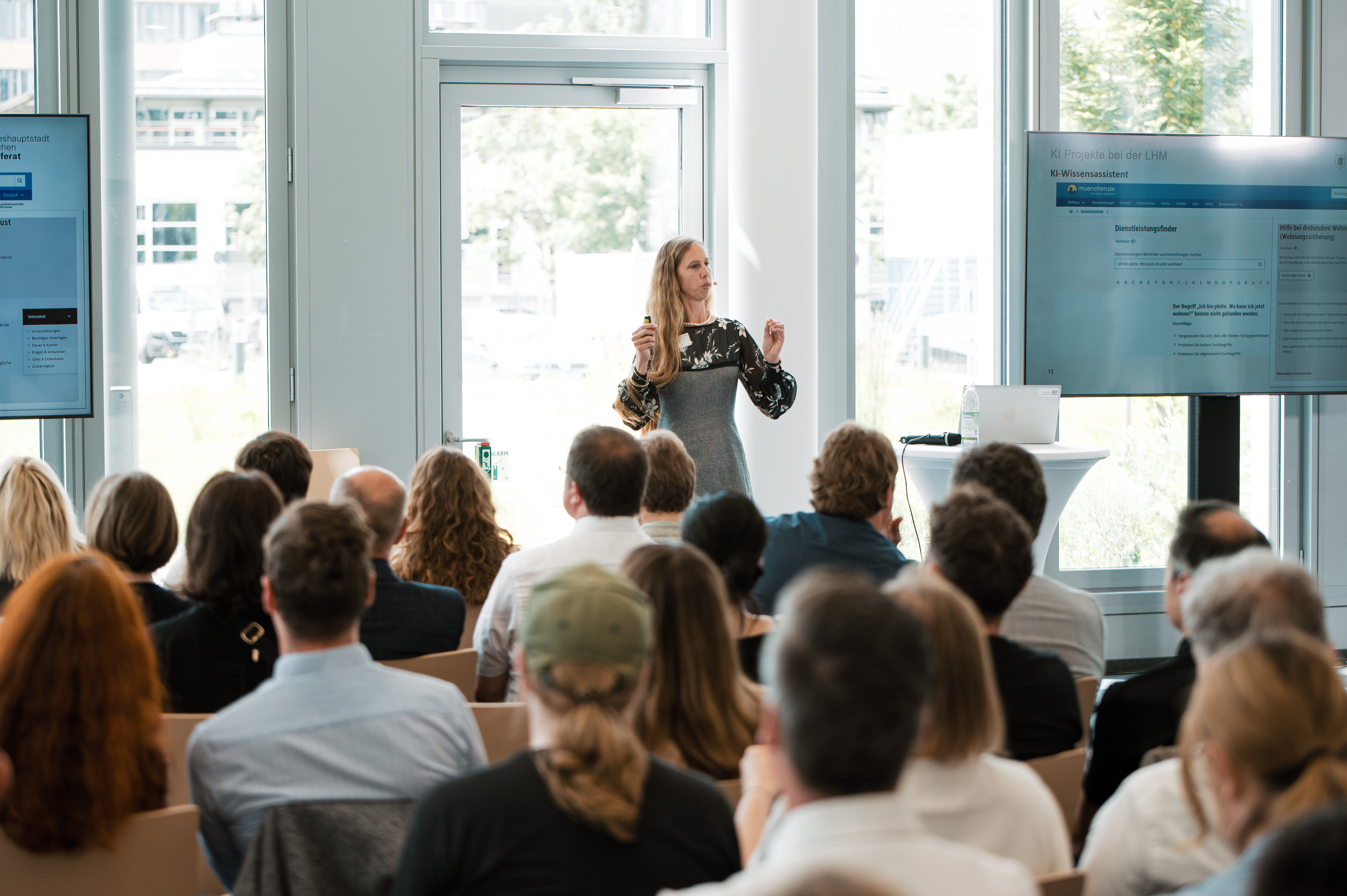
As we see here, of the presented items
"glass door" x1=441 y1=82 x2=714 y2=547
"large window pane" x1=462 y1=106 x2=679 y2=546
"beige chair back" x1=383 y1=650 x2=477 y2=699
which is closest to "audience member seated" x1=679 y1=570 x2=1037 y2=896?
"beige chair back" x1=383 y1=650 x2=477 y2=699

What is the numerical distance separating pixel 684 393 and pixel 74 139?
97.4 inches

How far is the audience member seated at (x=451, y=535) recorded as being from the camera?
2850mm

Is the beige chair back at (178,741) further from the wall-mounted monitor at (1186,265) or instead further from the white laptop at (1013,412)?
the wall-mounted monitor at (1186,265)

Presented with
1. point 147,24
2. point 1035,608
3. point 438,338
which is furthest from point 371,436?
point 1035,608

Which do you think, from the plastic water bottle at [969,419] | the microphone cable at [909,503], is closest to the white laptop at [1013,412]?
the plastic water bottle at [969,419]

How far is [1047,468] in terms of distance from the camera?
13.9ft

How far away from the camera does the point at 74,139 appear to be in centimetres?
430

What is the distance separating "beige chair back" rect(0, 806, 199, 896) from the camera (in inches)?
57.7

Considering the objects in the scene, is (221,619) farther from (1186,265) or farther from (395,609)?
(1186,265)

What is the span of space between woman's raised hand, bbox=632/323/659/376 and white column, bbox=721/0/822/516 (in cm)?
78

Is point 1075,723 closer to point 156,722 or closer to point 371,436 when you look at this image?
point 156,722

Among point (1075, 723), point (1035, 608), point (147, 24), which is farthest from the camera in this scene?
point (147, 24)

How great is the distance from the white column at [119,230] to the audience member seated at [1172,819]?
4221 millimetres

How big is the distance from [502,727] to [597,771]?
81cm
